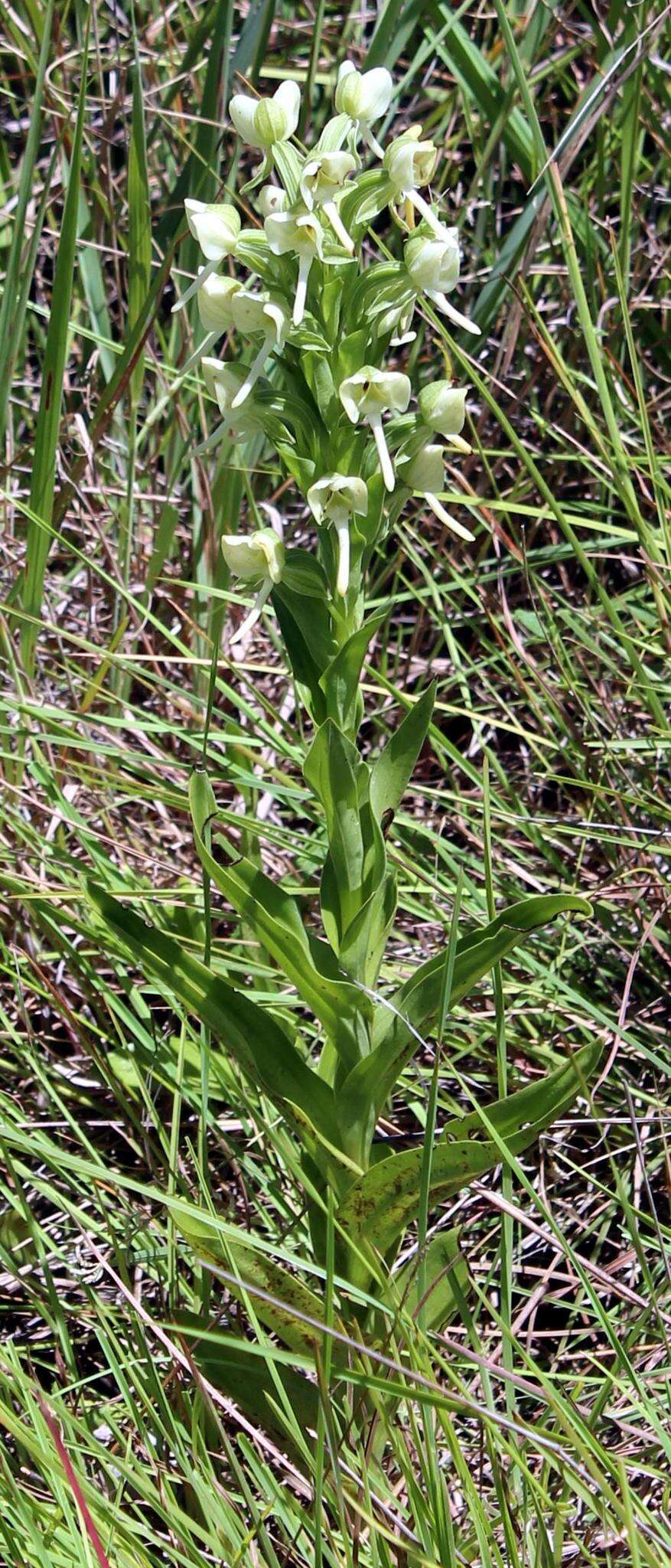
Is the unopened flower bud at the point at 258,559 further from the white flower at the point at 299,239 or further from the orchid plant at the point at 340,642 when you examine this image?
the white flower at the point at 299,239

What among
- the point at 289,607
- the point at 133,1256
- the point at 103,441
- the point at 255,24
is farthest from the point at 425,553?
the point at 133,1256

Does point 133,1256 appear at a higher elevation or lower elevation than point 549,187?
lower

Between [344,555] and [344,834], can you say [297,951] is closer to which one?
[344,834]

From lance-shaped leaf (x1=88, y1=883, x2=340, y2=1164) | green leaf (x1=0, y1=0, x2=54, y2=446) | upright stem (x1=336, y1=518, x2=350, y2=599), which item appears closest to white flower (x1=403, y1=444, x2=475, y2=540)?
upright stem (x1=336, y1=518, x2=350, y2=599)

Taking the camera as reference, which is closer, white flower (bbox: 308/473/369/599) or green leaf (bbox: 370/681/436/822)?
white flower (bbox: 308/473/369/599)

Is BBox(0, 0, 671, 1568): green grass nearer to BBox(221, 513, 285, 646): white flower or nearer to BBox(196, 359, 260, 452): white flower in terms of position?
BBox(221, 513, 285, 646): white flower

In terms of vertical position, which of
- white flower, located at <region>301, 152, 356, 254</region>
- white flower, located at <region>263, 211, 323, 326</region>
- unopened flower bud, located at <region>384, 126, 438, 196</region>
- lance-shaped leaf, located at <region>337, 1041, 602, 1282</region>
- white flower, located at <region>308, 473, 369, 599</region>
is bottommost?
lance-shaped leaf, located at <region>337, 1041, 602, 1282</region>

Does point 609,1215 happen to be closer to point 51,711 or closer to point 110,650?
point 51,711
